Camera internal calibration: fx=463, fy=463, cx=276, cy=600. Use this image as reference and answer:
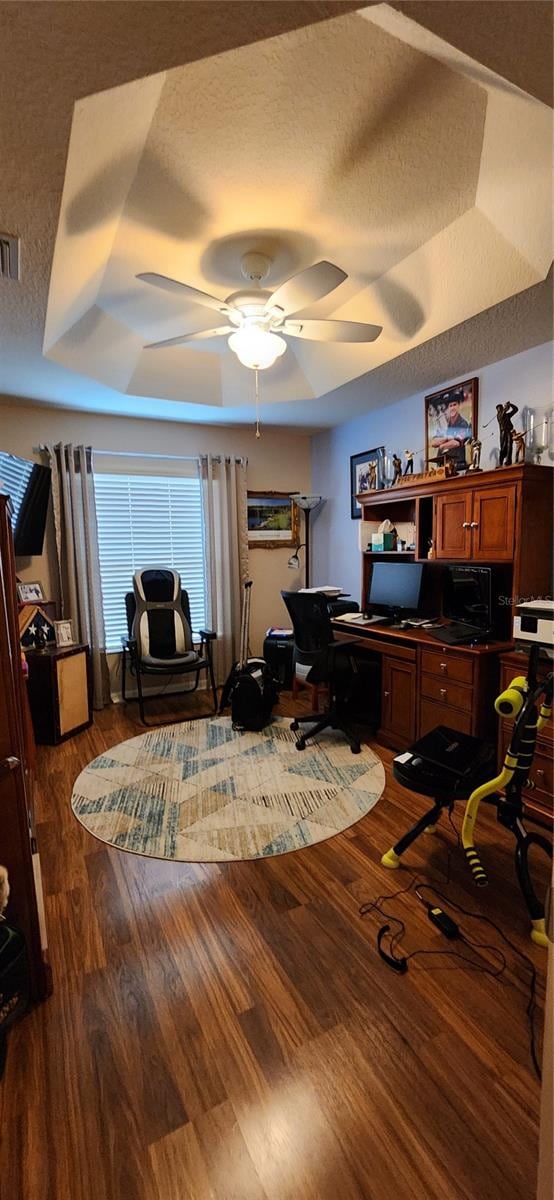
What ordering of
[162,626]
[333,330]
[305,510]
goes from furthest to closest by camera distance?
→ [305,510] → [162,626] → [333,330]

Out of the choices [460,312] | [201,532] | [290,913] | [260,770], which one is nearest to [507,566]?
[460,312]

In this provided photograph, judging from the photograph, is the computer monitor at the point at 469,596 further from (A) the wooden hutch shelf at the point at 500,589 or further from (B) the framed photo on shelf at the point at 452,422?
(B) the framed photo on shelf at the point at 452,422

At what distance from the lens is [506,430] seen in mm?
2547

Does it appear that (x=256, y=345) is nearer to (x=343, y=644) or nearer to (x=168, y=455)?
(x=343, y=644)

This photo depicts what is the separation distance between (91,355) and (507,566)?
2.81 m

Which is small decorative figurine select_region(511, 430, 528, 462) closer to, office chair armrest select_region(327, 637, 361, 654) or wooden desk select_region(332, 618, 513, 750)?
wooden desk select_region(332, 618, 513, 750)

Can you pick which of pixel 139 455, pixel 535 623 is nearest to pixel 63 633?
pixel 139 455

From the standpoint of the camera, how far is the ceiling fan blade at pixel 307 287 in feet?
5.49

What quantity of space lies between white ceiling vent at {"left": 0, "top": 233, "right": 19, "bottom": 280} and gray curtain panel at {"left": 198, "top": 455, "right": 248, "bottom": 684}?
2433 mm

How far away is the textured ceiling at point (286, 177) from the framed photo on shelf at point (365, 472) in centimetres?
84

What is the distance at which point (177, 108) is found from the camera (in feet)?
4.63

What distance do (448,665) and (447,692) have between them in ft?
0.51

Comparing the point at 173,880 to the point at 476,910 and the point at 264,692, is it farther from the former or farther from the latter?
the point at 264,692

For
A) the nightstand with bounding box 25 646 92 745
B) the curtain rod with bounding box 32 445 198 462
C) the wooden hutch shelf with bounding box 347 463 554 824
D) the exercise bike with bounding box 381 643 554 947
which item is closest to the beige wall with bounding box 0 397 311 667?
the curtain rod with bounding box 32 445 198 462
